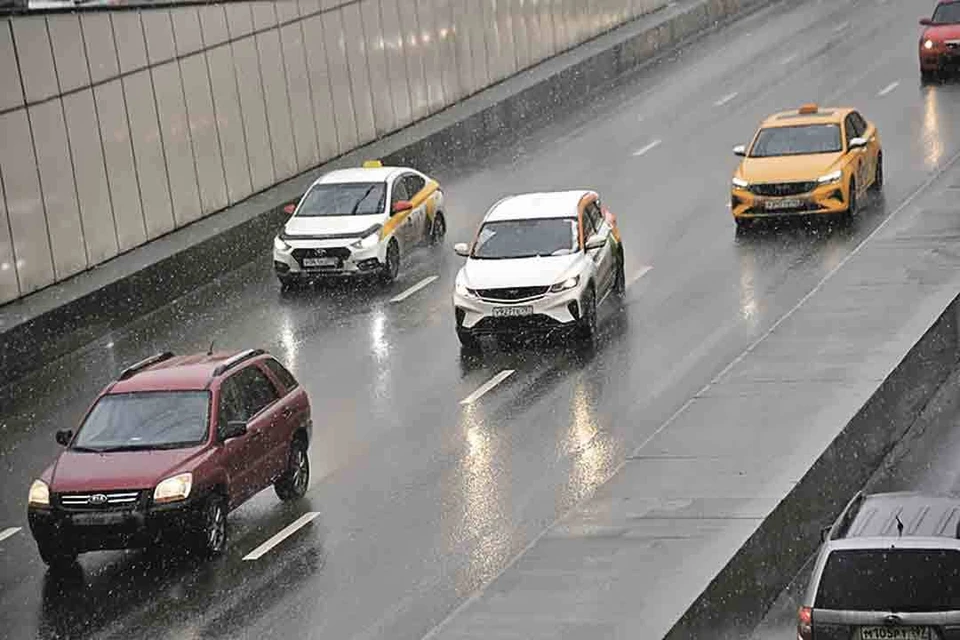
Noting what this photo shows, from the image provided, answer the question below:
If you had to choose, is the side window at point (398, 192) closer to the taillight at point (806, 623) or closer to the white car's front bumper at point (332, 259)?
the white car's front bumper at point (332, 259)

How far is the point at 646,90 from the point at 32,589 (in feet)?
102

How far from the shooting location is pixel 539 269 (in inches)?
1039

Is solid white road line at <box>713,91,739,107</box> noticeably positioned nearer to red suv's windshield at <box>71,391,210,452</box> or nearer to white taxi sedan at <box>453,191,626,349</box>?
white taxi sedan at <box>453,191,626,349</box>

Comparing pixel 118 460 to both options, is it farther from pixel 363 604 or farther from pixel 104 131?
pixel 104 131

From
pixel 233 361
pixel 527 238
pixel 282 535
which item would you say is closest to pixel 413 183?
A: pixel 527 238

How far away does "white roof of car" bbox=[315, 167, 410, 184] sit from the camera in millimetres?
32656

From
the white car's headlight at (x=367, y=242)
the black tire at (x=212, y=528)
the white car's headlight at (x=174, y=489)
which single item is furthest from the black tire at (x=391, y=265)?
the white car's headlight at (x=174, y=489)

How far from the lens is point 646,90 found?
47.4 meters

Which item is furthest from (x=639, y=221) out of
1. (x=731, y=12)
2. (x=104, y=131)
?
(x=731, y=12)

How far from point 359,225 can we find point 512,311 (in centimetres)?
592

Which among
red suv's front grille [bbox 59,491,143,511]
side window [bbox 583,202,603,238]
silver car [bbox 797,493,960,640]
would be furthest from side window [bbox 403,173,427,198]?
silver car [bbox 797,493,960,640]

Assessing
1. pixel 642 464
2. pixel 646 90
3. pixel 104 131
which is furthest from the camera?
pixel 646 90

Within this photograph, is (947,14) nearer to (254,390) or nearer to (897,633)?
(254,390)

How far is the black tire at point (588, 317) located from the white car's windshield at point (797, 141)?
25.3 feet
